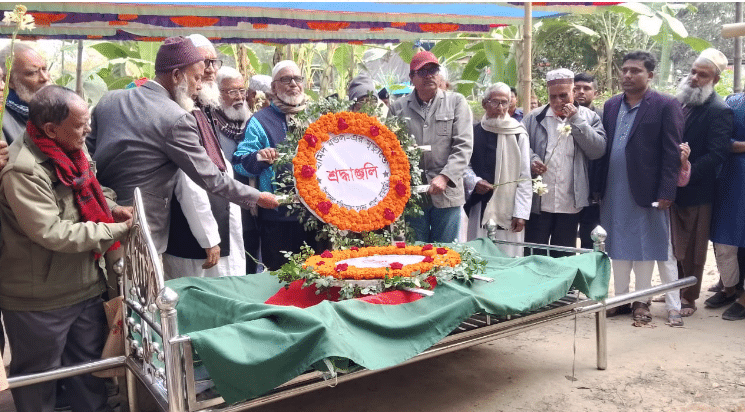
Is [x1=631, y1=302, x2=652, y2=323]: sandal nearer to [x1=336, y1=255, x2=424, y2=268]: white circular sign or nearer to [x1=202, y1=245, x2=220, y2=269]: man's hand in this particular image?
[x1=336, y1=255, x2=424, y2=268]: white circular sign

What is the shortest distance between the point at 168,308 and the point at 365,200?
1798 millimetres

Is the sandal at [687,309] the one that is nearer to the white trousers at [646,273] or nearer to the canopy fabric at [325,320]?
the white trousers at [646,273]

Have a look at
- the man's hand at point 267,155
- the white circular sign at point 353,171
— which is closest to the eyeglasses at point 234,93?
the man's hand at point 267,155

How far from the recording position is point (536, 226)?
5.51 m

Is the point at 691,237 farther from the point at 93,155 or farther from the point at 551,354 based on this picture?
the point at 93,155

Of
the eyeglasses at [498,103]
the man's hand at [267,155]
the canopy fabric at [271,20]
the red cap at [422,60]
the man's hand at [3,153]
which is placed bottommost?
the man's hand at [267,155]

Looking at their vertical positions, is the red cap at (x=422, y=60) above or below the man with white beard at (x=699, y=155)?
above

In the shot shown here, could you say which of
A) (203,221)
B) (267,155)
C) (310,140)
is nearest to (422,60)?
(310,140)

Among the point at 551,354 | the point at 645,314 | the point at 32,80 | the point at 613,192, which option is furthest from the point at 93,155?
the point at 645,314

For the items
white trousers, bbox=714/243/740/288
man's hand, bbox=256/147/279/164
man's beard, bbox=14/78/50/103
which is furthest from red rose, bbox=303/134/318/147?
white trousers, bbox=714/243/740/288

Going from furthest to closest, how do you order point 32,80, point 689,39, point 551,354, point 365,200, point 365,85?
point 689,39 < point 365,85 < point 551,354 < point 365,200 < point 32,80

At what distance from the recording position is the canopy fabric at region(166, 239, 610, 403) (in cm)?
267

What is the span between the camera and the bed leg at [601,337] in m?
4.21

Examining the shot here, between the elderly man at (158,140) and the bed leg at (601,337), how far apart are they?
7.33 ft
